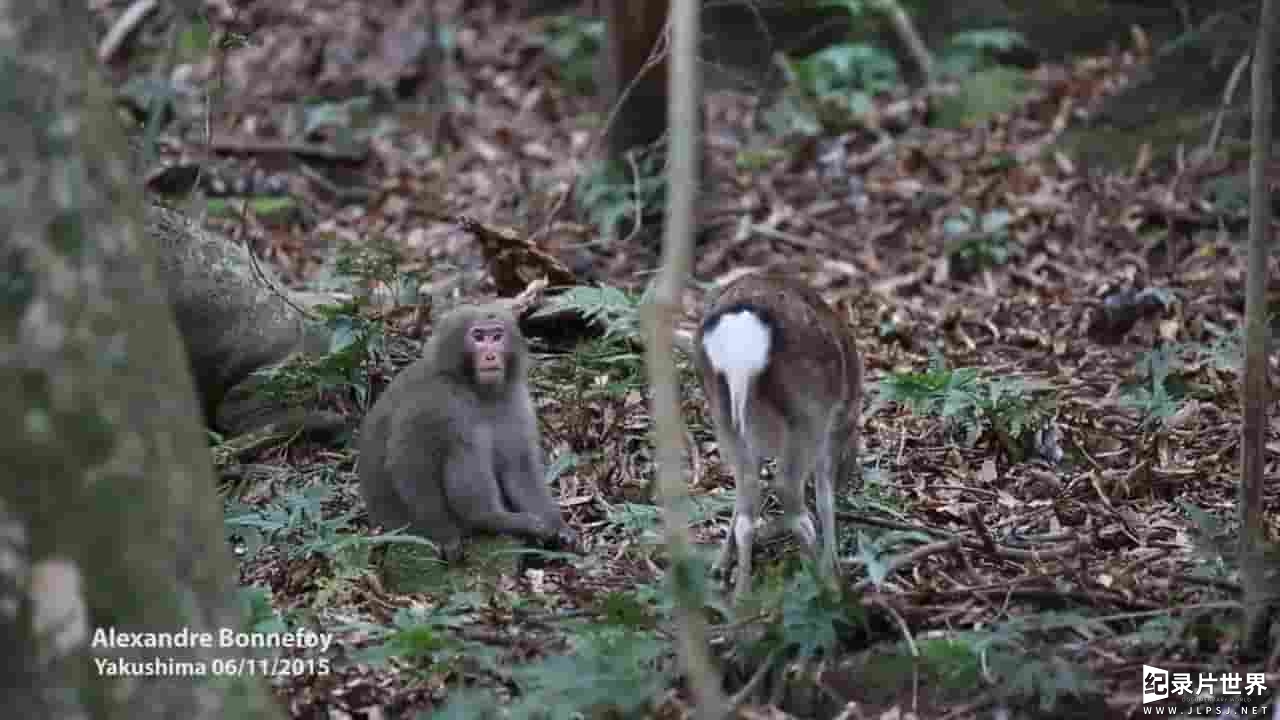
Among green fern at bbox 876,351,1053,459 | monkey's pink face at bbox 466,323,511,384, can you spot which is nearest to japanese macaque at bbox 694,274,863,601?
monkey's pink face at bbox 466,323,511,384

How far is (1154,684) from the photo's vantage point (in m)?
5.38

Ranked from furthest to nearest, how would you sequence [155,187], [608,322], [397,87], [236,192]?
[397,87] < [236,192] < [155,187] < [608,322]

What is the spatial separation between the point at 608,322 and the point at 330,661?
11.8 ft

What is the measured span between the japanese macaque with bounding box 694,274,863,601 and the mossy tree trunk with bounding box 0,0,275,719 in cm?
242

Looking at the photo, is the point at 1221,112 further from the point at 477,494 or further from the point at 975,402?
the point at 477,494

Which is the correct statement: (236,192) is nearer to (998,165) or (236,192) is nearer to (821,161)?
(821,161)

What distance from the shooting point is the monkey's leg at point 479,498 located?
756cm

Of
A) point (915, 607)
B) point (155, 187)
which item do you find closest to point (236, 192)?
point (155, 187)

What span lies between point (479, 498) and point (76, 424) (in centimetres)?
367

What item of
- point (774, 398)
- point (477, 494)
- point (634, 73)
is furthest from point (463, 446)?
point (634, 73)

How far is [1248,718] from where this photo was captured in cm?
517

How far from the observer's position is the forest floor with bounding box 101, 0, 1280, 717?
5.62m

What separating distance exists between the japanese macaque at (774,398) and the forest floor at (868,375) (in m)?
0.29

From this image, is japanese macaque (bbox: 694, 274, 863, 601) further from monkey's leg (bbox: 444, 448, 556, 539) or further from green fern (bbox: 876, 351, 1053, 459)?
green fern (bbox: 876, 351, 1053, 459)
